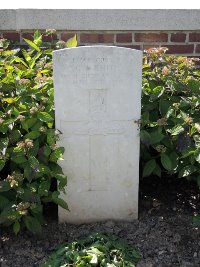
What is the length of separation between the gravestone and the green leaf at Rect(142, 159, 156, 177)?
3.0 inches

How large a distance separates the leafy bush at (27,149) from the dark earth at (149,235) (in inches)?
5.4

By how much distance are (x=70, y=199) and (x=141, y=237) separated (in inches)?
18.6

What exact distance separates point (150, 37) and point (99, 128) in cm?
130

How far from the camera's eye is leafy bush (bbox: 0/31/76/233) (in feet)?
8.40

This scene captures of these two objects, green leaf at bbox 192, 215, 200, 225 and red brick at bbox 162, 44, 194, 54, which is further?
red brick at bbox 162, 44, 194, 54

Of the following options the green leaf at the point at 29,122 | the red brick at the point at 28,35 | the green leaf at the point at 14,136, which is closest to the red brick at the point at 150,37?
the red brick at the point at 28,35

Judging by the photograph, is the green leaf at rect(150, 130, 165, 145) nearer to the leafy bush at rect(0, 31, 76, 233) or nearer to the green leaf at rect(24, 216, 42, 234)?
the leafy bush at rect(0, 31, 76, 233)

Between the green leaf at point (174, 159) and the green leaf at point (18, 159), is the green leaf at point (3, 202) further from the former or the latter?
the green leaf at point (174, 159)

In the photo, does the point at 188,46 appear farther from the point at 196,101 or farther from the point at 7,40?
the point at 7,40

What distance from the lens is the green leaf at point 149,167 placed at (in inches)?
114

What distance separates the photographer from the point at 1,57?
3.23 m

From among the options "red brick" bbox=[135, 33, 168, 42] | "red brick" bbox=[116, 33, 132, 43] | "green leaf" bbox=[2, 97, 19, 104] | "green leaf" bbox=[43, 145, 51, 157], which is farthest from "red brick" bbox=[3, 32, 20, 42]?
"green leaf" bbox=[43, 145, 51, 157]

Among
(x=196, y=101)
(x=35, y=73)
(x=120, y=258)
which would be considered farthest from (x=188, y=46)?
(x=120, y=258)
